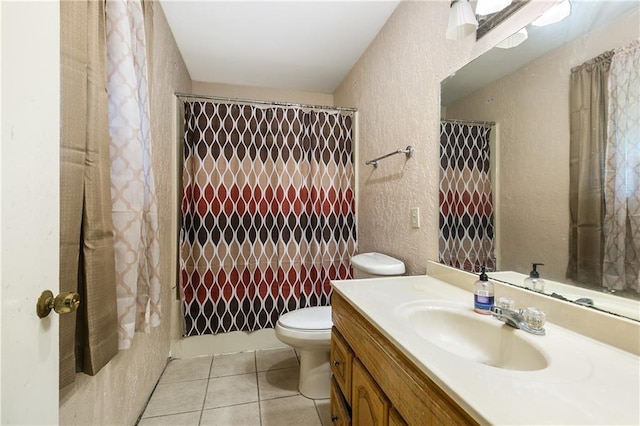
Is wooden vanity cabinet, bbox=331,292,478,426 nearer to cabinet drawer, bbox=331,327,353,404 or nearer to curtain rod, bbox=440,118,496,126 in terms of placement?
cabinet drawer, bbox=331,327,353,404

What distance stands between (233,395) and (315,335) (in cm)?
64

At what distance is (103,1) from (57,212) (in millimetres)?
764

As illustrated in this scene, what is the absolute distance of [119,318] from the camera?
956 millimetres

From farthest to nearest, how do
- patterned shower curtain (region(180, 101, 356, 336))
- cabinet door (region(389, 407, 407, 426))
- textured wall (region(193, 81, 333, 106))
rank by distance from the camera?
1. textured wall (region(193, 81, 333, 106))
2. patterned shower curtain (region(180, 101, 356, 336))
3. cabinet door (region(389, 407, 407, 426))

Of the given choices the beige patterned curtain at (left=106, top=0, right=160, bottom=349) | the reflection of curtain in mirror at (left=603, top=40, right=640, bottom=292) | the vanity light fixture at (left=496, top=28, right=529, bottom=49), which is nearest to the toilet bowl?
the beige patterned curtain at (left=106, top=0, right=160, bottom=349)

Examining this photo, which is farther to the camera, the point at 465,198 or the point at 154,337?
the point at 154,337

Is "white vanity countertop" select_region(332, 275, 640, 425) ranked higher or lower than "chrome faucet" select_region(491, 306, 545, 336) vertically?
lower

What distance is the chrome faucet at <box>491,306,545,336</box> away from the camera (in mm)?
714

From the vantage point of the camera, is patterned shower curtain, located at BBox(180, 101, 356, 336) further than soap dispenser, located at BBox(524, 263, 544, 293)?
Yes

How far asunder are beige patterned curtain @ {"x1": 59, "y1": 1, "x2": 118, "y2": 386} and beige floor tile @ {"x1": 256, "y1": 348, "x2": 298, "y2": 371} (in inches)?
49.0

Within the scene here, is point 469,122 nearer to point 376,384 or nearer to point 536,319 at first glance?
point 536,319

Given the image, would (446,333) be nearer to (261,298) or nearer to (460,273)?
(460,273)

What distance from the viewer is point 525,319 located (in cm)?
74

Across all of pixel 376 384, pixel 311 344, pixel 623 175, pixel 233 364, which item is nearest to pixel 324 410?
pixel 311 344
